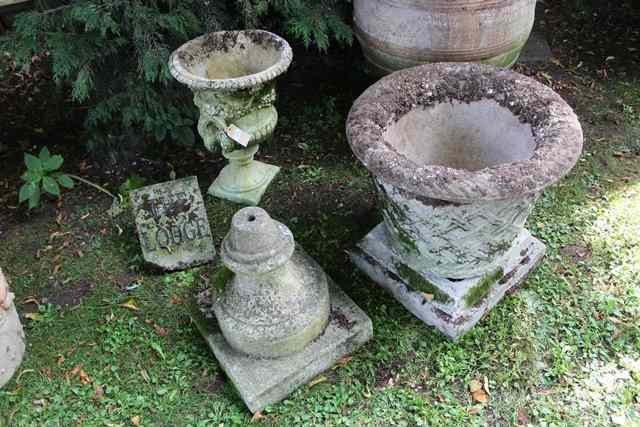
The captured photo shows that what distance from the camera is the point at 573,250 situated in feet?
10.6

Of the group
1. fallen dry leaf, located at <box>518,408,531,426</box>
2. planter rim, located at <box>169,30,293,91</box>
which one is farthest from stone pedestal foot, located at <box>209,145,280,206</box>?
fallen dry leaf, located at <box>518,408,531,426</box>

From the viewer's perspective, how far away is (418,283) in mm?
2869

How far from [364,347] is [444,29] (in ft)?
5.92

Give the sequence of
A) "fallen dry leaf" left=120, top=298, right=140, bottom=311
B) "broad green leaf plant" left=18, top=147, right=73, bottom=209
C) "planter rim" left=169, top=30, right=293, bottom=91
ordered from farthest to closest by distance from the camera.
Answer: "broad green leaf plant" left=18, top=147, right=73, bottom=209 → "fallen dry leaf" left=120, top=298, right=140, bottom=311 → "planter rim" left=169, top=30, right=293, bottom=91

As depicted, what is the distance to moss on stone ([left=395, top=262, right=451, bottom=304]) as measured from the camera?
2.80 metres

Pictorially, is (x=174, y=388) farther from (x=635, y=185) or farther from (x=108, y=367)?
(x=635, y=185)

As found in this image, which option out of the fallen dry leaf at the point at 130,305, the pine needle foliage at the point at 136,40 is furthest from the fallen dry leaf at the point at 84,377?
the pine needle foliage at the point at 136,40

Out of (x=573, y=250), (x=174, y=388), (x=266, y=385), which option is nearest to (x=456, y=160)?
(x=573, y=250)

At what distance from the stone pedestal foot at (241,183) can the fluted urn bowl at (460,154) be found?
40.3 inches

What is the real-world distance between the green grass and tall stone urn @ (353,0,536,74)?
887mm

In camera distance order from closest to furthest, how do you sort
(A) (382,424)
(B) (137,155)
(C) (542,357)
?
(A) (382,424) < (C) (542,357) < (B) (137,155)

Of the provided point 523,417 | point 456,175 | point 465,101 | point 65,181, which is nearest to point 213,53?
point 65,181

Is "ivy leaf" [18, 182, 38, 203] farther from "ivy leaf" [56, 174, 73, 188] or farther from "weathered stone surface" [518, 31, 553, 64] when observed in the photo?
"weathered stone surface" [518, 31, 553, 64]

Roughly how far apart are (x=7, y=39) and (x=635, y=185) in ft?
12.6
